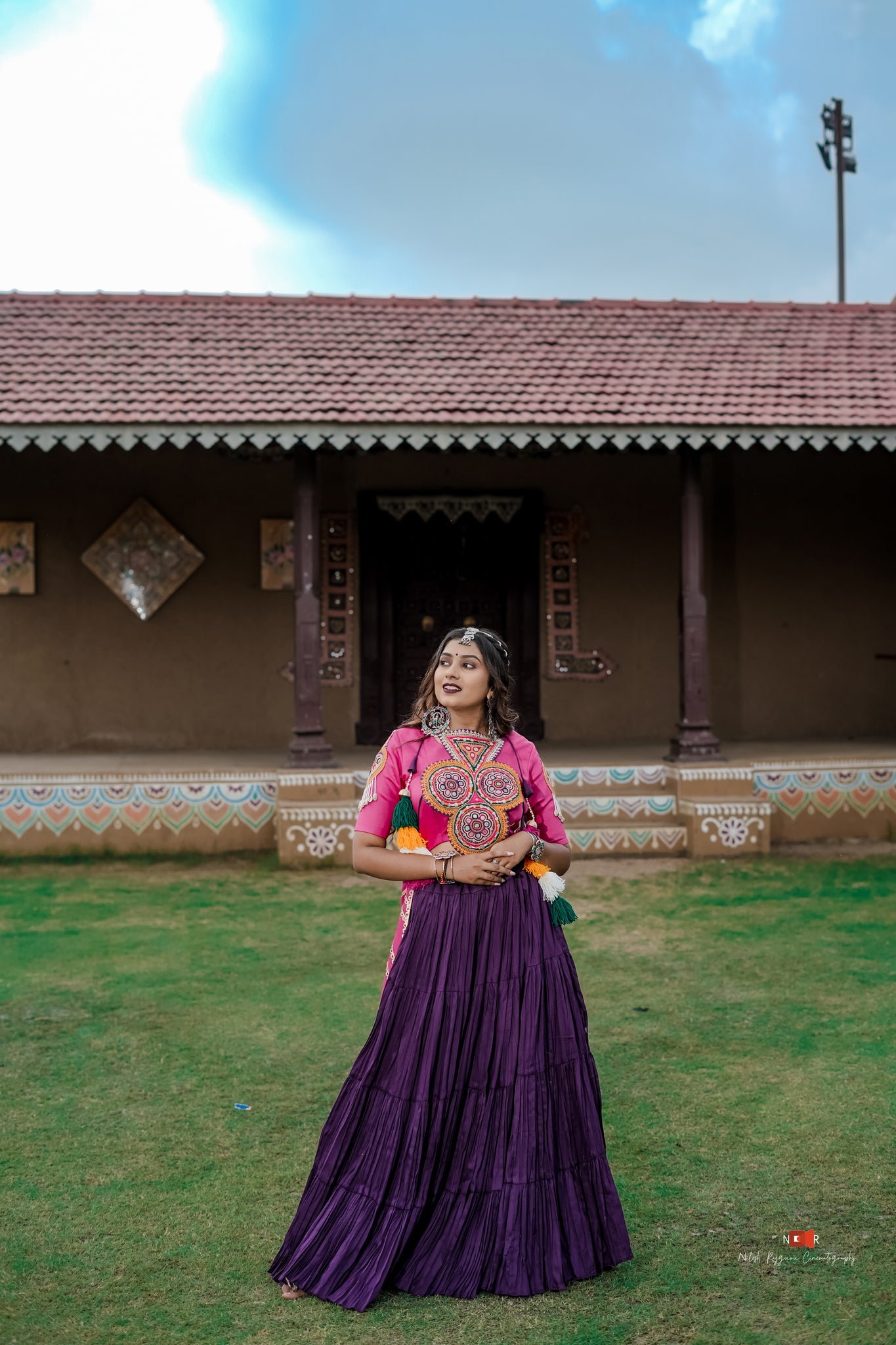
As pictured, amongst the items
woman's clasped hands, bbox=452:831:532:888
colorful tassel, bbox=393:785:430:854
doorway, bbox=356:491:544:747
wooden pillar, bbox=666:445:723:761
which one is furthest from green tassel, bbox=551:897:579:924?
doorway, bbox=356:491:544:747

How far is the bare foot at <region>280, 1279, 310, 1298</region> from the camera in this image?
8.64 ft

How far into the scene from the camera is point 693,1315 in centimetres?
254

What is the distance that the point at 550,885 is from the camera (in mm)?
2748

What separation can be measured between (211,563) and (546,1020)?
7.58 m

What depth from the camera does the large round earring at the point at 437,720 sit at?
284 centimetres

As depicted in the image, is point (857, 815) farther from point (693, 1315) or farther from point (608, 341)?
point (693, 1315)

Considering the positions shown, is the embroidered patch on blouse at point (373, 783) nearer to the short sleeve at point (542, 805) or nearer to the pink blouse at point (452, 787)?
the pink blouse at point (452, 787)

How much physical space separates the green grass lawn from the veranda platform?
3.38ft

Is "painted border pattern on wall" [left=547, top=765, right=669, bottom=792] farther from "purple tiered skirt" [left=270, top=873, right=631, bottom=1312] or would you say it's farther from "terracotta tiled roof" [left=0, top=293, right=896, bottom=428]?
"purple tiered skirt" [left=270, top=873, right=631, bottom=1312]

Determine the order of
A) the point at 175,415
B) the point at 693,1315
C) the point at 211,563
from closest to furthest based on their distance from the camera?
the point at 693,1315 < the point at 175,415 < the point at 211,563

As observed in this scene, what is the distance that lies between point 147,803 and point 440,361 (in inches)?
147

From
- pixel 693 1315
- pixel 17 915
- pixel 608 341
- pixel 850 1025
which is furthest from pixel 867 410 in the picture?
pixel 693 1315

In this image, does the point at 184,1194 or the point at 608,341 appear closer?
the point at 184,1194

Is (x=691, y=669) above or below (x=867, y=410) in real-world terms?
below
